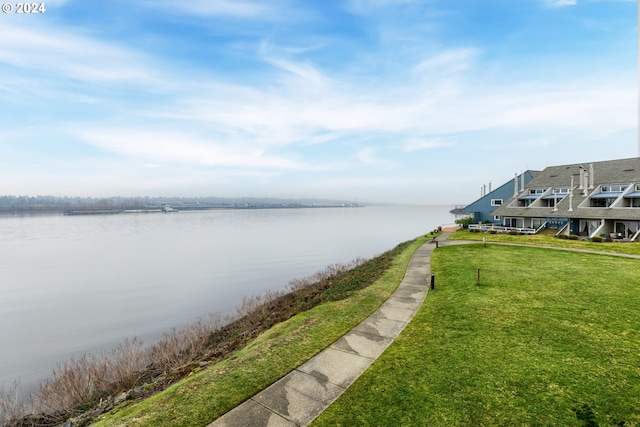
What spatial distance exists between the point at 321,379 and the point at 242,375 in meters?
2.31

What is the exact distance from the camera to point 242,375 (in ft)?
27.5

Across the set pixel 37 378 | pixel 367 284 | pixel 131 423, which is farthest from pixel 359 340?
pixel 37 378

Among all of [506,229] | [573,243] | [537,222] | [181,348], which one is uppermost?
[537,222]

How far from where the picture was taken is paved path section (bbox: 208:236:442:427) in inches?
258

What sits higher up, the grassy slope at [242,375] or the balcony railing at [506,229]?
the balcony railing at [506,229]

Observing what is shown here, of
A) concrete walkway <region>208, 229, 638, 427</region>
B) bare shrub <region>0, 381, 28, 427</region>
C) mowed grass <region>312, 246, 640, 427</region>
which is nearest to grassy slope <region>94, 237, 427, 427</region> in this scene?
concrete walkway <region>208, 229, 638, 427</region>

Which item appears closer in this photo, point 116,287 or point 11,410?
point 11,410

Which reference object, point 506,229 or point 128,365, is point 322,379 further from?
point 506,229

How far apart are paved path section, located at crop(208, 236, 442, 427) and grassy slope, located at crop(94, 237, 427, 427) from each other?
1.08ft

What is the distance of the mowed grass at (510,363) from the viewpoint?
6344mm

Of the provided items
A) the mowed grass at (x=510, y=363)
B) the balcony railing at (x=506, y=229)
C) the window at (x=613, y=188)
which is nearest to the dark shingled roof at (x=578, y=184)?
the window at (x=613, y=188)

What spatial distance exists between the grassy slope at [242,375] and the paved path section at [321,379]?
1.08ft

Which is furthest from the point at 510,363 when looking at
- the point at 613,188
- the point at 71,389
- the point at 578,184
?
the point at 578,184

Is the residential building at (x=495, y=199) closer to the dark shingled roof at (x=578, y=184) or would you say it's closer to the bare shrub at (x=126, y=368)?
the dark shingled roof at (x=578, y=184)
